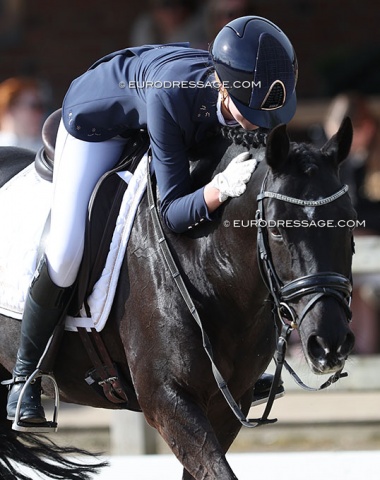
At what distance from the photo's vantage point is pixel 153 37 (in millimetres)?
9117

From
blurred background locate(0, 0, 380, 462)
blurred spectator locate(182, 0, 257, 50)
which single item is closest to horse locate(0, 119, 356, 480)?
blurred background locate(0, 0, 380, 462)

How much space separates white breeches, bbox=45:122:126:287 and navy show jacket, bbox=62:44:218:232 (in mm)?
68

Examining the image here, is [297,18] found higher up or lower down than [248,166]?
lower down

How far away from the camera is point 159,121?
3.80 meters

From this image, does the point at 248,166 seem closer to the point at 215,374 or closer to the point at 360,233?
the point at 215,374

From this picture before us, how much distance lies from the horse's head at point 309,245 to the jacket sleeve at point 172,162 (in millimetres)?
322

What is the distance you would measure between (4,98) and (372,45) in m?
3.81

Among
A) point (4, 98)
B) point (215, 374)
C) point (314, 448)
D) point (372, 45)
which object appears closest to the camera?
point (215, 374)

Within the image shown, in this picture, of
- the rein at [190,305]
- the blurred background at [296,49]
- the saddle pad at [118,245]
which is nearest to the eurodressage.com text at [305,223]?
the rein at [190,305]

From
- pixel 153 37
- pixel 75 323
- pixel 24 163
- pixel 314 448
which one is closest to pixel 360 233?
pixel 314 448

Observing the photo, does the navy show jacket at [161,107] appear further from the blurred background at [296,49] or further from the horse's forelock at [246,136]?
the blurred background at [296,49]

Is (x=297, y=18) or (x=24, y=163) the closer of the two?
(x=24, y=163)

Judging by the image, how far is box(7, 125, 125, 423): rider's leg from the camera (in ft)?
13.5

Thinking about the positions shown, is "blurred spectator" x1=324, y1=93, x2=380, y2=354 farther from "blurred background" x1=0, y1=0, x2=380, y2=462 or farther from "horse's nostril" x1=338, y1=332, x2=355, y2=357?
"horse's nostril" x1=338, y1=332, x2=355, y2=357
